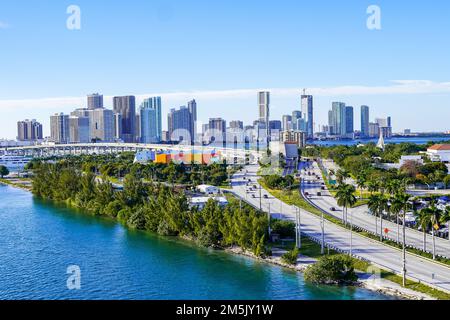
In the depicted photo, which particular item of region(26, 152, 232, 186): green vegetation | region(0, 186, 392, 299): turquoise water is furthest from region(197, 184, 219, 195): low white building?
region(0, 186, 392, 299): turquoise water

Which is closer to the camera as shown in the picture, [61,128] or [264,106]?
[61,128]

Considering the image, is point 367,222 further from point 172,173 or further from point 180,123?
point 180,123

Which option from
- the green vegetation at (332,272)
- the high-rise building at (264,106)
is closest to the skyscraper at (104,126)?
the high-rise building at (264,106)

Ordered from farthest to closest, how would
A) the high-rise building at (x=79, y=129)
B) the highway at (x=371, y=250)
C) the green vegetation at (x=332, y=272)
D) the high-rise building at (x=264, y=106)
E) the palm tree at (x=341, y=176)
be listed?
the high-rise building at (x=264, y=106)
the high-rise building at (x=79, y=129)
the palm tree at (x=341, y=176)
the green vegetation at (x=332, y=272)
the highway at (x=371, y=250)

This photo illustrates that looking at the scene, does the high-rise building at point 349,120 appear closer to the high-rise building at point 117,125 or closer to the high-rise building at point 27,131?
the high-rise building at point 117,125

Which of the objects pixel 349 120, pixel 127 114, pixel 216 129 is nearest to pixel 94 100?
pixel 127 114
